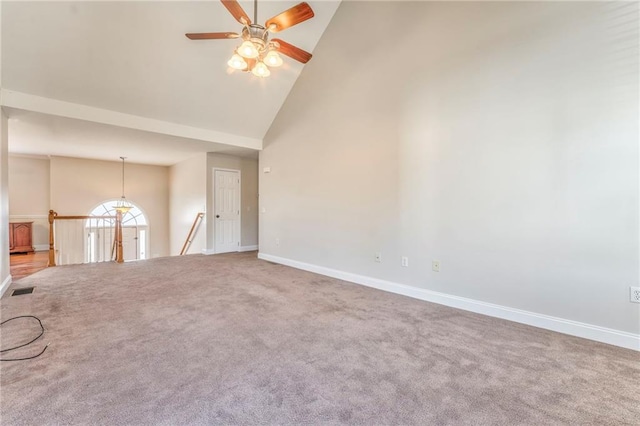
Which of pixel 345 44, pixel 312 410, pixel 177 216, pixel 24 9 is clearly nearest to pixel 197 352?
pixel 312 410

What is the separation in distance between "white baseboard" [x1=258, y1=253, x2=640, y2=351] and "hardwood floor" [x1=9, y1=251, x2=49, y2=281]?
519 cm

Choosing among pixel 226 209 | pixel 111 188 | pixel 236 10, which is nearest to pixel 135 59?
pixel 236 10

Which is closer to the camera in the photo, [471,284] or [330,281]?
[471,284]

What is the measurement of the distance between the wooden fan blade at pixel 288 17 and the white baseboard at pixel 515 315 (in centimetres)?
312

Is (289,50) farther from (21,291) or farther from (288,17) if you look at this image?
(21,291)

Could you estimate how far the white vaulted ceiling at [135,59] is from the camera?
2912mm

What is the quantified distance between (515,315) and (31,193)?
10.5 metres

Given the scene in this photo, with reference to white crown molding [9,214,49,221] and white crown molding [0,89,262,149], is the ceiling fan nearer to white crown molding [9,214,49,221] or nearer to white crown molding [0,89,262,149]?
white crown molding [0,89,262,149]

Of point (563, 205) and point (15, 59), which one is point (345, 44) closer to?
point (563, 205)

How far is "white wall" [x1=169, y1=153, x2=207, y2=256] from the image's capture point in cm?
651

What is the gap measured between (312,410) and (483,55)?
349 cm

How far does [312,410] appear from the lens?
4.84 feet

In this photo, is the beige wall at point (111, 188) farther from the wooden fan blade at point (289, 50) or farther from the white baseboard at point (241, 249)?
the wooden fan blade at point (289, 50)

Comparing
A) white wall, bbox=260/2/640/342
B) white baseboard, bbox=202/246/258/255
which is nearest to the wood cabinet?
white baseboard, bbox=202/246/258/255
